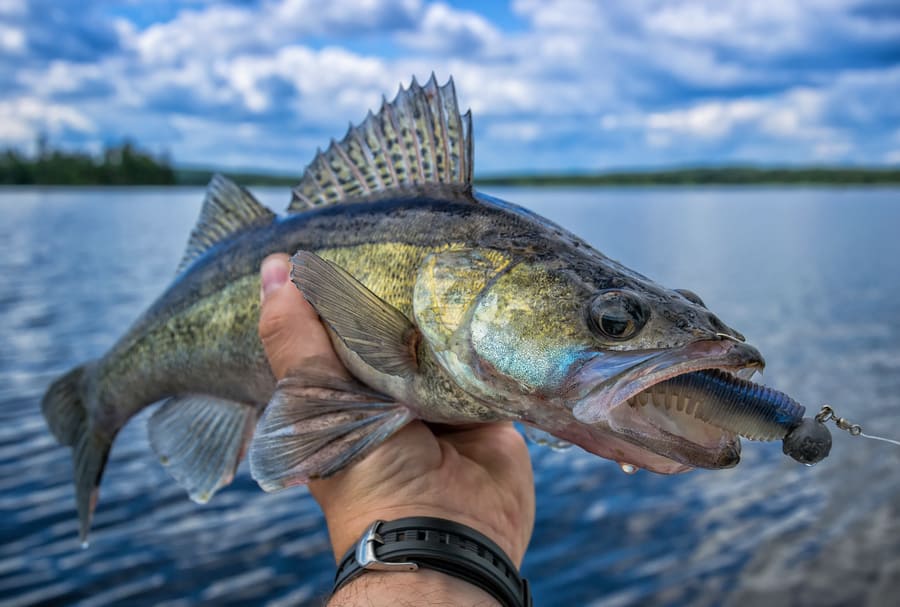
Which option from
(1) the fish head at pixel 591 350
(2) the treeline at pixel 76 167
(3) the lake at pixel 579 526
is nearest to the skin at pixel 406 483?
(1) the fish head at pixel 591 350

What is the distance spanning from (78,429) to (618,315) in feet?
13.3

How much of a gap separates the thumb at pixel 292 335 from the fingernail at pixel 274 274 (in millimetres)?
166

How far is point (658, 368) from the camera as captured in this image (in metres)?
2.53

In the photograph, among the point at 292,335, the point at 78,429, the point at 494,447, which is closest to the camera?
the point at 292,335

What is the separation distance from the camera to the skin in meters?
2.67

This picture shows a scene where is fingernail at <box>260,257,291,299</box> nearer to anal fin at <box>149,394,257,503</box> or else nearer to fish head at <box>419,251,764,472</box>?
anal fin at <box>149,394,257,503</box>

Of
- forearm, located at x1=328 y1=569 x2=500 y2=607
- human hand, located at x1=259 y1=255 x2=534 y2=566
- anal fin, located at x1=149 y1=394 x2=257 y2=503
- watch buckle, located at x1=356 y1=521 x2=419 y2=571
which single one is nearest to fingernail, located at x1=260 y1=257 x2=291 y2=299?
human hand, located at x1=259 y1=255 x2=534 y2=566

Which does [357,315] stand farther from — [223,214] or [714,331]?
[223,214]

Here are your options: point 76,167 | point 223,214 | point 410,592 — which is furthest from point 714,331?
point 76,167

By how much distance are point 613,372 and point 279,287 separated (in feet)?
5.86

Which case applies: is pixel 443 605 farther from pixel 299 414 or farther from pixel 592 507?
pixel 592 507

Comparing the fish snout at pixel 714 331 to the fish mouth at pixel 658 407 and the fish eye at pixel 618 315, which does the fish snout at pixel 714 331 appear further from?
the fish eye at pixel 618 315

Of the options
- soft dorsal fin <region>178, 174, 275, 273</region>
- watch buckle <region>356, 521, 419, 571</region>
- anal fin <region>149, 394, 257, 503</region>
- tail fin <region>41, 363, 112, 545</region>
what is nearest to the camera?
watch buckle <region>356, 521, 419, 571</region>

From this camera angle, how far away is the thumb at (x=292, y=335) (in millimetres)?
3441
